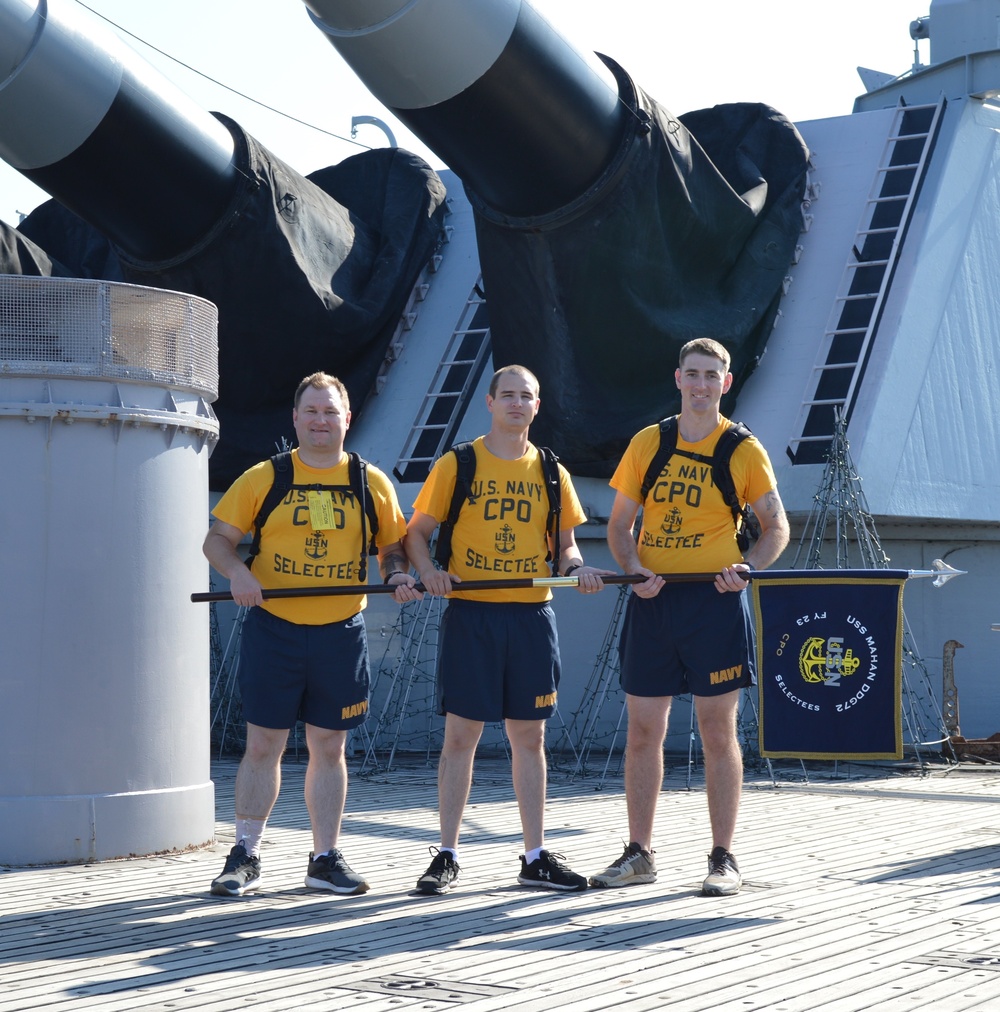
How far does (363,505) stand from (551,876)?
5.04ft

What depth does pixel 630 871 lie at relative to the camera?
5.63m

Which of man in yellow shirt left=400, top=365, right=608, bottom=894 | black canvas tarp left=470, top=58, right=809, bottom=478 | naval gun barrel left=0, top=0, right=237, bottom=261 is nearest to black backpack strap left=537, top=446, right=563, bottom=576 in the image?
man in yellow shirt left=400, top=365, right=608, bottom=894

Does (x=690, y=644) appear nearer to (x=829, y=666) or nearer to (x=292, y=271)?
(x=829, y=666)

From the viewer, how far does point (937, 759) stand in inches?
425

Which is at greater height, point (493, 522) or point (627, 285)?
point (627, 285)

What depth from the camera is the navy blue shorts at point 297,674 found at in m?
5.49

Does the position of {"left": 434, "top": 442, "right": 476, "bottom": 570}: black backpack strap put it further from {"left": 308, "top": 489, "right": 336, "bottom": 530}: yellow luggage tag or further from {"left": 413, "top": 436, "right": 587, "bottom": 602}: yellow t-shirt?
{"left": 308, "top": 489, "right": 336, "bottom": 530}: yellow luggage tag

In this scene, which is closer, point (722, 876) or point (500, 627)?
point (722, 876)

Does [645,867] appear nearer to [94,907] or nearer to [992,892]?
[992,892]

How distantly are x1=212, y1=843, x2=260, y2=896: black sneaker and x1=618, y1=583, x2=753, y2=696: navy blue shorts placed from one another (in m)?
1.53

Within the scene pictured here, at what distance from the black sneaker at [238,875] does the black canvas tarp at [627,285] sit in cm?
596

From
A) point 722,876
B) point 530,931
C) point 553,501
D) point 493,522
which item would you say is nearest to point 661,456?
point 553,501

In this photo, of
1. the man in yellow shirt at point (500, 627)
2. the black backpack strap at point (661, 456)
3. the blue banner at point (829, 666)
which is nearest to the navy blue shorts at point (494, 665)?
the man in yellow shirt at point (500, 627)

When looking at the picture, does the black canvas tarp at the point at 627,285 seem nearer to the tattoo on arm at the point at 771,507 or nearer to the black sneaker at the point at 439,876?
the tattoo on arm at the point at 771,507
